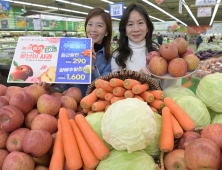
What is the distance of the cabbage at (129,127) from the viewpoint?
2.94 ft

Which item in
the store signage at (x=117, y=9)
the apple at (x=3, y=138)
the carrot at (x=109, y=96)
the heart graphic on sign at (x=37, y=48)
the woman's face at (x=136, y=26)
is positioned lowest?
the apple at (x=3, y=138)

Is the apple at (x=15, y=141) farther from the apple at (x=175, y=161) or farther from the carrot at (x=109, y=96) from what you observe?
the apple at (x=175, y=161)

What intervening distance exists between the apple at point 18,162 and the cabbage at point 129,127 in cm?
46

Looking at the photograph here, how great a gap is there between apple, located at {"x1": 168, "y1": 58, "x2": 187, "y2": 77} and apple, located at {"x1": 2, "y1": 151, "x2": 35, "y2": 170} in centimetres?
129

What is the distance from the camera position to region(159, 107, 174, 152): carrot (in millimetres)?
980

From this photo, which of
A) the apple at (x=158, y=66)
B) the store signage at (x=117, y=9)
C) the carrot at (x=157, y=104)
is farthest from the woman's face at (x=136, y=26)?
the store signage at (x=117, y=9)

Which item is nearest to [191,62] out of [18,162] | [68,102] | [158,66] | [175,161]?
[158,66]

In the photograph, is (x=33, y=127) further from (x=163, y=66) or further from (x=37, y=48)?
(x=163, y=66)

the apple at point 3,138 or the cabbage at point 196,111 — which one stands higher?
the cabbage at point 196,111

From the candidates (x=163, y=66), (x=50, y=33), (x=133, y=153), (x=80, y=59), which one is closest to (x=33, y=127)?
(x=133, y=153)

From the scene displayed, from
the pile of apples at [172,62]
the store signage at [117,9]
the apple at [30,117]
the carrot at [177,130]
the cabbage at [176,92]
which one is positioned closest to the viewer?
the carrot at [177,130]

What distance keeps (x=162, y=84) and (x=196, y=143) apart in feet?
4.99

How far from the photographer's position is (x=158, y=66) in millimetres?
1478

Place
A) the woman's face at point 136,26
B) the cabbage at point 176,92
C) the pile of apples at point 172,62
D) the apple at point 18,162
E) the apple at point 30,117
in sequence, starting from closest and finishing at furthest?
the apple at point 18,162
the apple at point 30,117
the pile of apples at point 172,62
the cabbage at point 176,92
the woman's face at point 136,26
